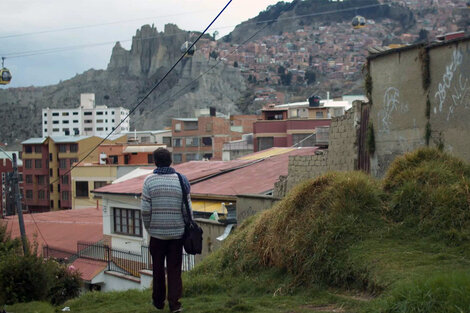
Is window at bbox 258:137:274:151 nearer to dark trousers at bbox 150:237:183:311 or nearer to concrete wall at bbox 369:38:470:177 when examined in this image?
concrete wall at bbox 369:38:470:177

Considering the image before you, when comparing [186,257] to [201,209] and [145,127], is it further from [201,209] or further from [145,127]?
[145,127]

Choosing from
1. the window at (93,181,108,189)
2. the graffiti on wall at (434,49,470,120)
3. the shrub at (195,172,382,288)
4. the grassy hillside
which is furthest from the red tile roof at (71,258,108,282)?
the window at (93,181,108,189)

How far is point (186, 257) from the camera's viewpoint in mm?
16250

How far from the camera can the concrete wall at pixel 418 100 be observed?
36.4ft

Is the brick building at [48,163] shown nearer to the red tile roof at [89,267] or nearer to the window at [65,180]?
the window at [65,180]

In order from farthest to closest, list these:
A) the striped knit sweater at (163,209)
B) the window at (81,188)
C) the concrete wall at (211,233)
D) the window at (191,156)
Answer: the window at (191,156), the window at (81,188), the concrete wall at (211,233), the striped knit sweater at (163,209)

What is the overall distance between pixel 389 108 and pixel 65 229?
79.2 feet

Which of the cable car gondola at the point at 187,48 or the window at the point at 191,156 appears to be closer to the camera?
the cable car gondola at the point at 187,48

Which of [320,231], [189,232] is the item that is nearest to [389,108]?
[320,231]

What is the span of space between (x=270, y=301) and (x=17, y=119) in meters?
205

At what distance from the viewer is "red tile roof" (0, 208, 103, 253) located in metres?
30.5

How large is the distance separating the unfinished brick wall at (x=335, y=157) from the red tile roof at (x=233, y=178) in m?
3.77

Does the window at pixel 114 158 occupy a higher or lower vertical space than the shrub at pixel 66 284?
lower

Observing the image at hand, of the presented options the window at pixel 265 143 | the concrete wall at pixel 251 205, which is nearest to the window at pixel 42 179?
the window at pixel 265 143
